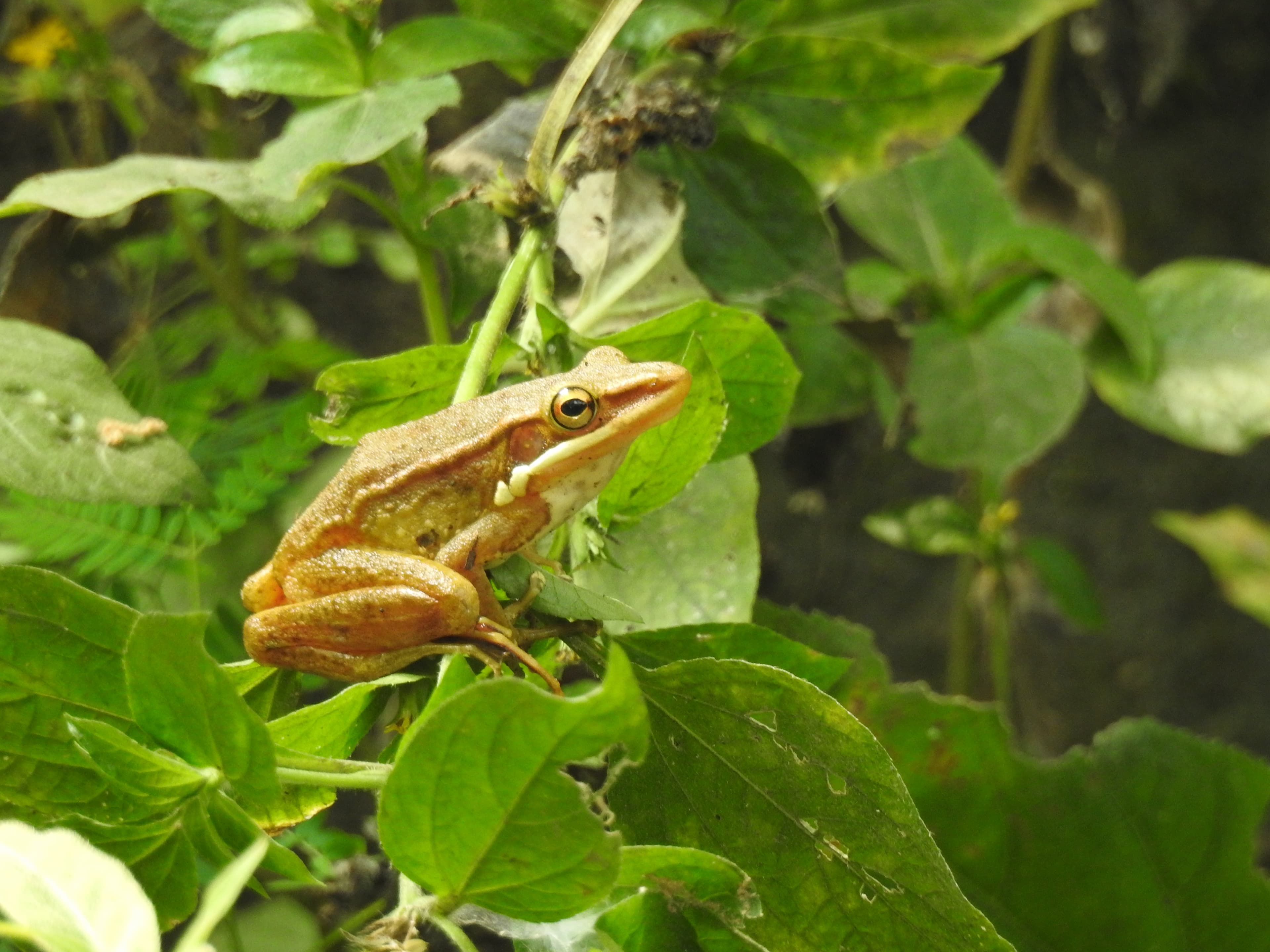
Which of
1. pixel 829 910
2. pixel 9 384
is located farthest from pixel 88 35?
pixel 829 910

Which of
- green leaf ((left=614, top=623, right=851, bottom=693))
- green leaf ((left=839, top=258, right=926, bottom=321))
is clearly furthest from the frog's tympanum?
green leaf ((left=839, top=258, right=926, bottom=321))

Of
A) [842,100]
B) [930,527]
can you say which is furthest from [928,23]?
[930,527]

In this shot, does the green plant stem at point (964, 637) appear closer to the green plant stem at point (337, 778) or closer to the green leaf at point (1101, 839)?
the green leaf at point (1101, 839)

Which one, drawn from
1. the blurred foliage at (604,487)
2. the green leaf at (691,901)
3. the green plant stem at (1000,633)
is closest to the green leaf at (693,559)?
the blurred foliage at (604,487)

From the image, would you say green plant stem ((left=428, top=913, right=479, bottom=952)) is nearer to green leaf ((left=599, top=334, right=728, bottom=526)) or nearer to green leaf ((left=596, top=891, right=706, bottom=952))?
green leaf ((left=596, top=891, right=706, bottom=952))

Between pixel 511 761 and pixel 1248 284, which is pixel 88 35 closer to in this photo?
pixel 511 761

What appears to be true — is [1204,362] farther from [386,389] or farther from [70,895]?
[70,895]
